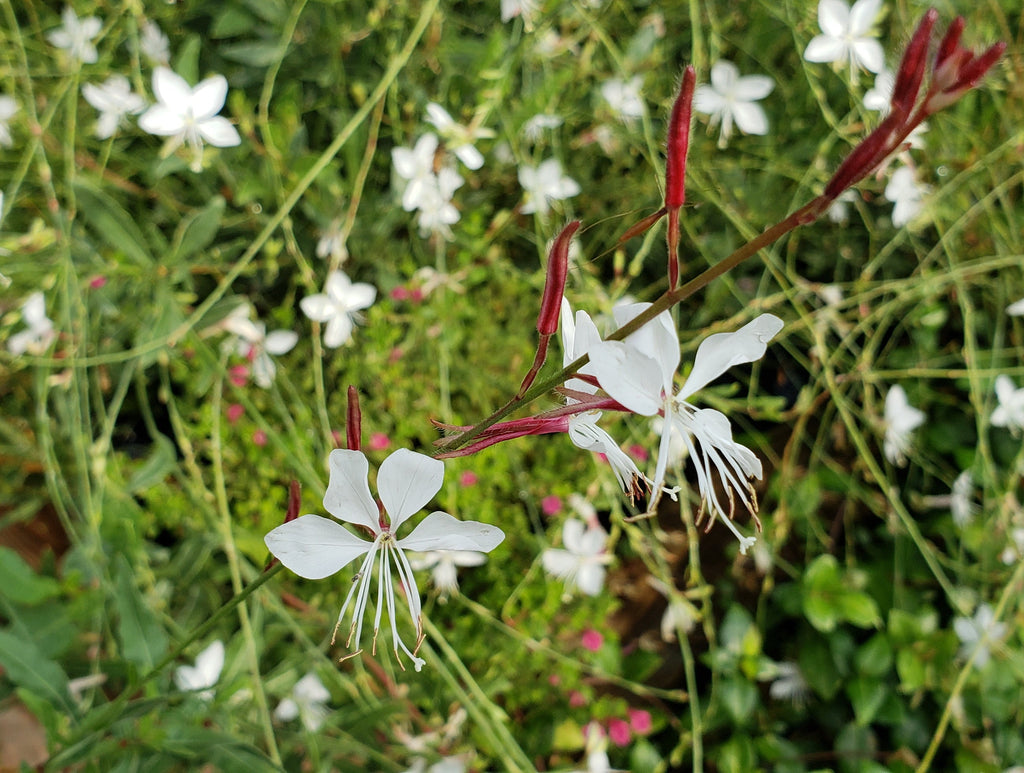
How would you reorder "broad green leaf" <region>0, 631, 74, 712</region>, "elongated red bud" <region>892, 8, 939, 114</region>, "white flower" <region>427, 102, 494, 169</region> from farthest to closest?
"white flower" <region>427, 102, 494, 169</region>
"broad green leaf" <region>0, 631, 74, 712</region>
"elongated red bud" <region>892, 8, 939, 114</region>

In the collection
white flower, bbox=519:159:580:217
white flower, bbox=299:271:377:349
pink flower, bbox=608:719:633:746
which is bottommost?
pink flower, bbox=608:719:633:746

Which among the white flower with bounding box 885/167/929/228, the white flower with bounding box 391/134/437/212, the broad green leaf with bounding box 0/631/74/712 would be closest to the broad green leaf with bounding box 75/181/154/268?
the white flower with bounding box 391/134/437/212

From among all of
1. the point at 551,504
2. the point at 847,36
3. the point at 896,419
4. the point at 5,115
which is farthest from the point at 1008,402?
the point at 5,115

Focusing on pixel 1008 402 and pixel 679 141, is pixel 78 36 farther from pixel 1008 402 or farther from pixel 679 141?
pixel 1008 402

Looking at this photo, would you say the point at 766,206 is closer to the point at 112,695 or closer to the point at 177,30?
the point at 177,30

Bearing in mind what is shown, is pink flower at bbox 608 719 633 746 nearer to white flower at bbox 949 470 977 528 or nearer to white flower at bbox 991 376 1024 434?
white flower at bbox 949 470 977 528

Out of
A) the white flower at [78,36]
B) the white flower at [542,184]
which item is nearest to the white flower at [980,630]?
the white flower at [542,184]
